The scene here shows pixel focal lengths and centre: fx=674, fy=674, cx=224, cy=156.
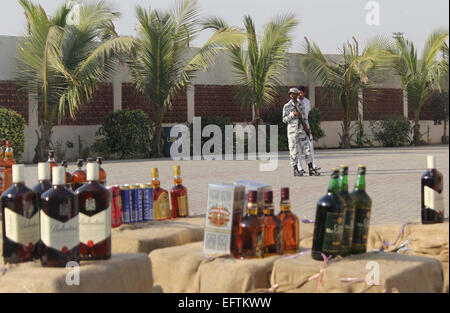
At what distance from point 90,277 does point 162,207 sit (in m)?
1.77

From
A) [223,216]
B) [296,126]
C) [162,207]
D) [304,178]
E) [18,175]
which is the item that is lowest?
[304,178]

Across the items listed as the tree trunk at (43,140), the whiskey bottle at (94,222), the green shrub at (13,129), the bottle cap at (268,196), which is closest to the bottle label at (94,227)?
the whiskey bottle at (94,222)

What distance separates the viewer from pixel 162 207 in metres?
4.46

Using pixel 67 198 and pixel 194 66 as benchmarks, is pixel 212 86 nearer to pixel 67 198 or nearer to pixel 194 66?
pixel 194 66

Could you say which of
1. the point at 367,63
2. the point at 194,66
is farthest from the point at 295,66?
the point at 194,66

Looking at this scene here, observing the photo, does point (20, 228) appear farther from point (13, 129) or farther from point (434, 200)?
point (13, 129)

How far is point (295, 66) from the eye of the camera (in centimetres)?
2394

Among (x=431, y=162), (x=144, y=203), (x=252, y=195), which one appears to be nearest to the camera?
(x=252, y=195)

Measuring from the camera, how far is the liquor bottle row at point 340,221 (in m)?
3.02

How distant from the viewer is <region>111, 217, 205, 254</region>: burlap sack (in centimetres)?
365

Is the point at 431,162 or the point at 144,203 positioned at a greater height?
the point at 431,162

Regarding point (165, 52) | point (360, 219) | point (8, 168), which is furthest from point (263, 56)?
point (360, 219)

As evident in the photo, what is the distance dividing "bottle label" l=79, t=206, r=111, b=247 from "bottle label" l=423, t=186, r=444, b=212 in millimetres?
1840

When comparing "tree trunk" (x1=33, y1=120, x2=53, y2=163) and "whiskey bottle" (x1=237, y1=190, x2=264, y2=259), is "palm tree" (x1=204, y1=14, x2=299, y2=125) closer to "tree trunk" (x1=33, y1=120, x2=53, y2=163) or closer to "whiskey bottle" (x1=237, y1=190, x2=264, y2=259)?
"tree trunk" (x1=33, y1=120, x2=53, y2=163)
